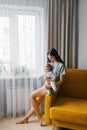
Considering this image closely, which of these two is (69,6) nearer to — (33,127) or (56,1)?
(56,1)

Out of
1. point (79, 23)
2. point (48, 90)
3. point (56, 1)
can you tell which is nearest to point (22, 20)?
point (56, 1)

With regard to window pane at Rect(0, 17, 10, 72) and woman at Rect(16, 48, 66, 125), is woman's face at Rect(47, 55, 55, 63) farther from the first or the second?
window pane at Rect(0, 17, 10, 72)

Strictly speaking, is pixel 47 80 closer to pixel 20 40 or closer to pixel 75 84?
pixel 75 84

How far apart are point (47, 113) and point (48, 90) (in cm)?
34

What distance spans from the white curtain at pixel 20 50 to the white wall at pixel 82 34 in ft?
2.06

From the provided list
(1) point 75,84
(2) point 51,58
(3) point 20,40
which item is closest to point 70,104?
(1) point 75,84

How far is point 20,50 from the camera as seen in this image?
3430 millimetres

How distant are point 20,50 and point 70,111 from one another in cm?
140

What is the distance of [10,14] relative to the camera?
10.8 ft

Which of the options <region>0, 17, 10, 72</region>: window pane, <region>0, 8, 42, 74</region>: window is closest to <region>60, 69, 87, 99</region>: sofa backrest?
<region>0, 8, 42, 74</region>: window

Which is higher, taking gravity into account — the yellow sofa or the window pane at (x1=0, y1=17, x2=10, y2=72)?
the window pane at (x1=0, y1=17, x2=10, y2=72)

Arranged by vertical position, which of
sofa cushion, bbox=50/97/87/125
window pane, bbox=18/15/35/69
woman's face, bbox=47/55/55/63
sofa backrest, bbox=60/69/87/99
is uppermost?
window pane, bbox=18/15/35/69

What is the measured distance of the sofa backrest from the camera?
3.28 metres

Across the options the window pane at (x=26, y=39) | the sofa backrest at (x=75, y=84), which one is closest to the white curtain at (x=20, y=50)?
the window pane at (x=26, y=39)
